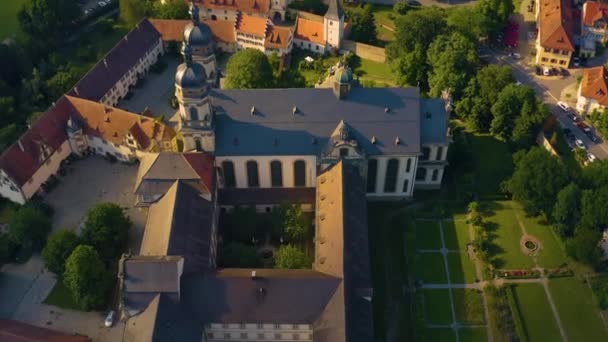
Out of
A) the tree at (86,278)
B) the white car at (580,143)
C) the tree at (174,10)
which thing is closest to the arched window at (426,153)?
the white car at (580,143)

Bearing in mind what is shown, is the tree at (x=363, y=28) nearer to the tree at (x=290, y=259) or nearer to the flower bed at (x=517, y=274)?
the flower bed at (x=517, y=274)

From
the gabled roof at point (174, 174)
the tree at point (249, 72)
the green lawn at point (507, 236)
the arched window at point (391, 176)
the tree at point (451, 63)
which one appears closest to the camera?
the gabled roof at point (174, 174)

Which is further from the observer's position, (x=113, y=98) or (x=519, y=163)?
(x=113, y=98)

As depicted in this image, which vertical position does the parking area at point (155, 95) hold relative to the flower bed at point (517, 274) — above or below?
above

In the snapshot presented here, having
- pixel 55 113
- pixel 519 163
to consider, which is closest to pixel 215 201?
pixel 55 113

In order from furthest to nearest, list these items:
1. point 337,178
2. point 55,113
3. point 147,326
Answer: point 55,113, point 337,178, point 147,326

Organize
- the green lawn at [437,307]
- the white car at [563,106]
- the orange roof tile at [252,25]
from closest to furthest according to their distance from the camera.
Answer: the green lawn at [437,307] → the white car at [563,106] → the orange roof tile at [252,25]

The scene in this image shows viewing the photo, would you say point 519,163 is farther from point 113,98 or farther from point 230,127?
point 113,98

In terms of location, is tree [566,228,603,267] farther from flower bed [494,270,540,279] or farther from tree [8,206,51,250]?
tree [8,206,51,250]
